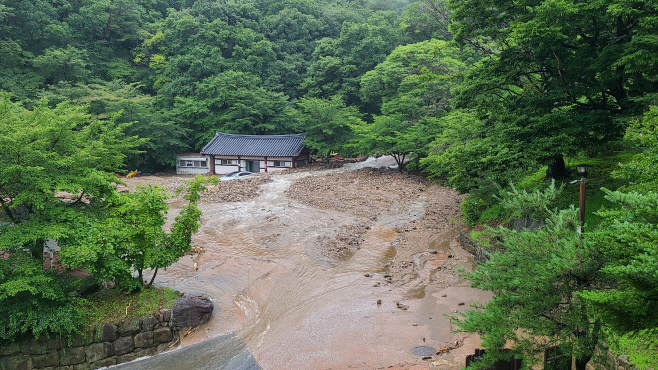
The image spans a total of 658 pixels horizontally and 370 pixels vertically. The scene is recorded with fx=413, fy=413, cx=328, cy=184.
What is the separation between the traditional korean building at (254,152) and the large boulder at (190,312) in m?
23.6

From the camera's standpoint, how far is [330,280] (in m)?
14.5

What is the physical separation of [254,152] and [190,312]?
25.2 meters

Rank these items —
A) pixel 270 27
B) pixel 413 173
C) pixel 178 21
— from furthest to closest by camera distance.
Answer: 1. pixel 270 27
2. pixel 178 21
3. pixel 413 173

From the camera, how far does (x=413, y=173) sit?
31.6 meters

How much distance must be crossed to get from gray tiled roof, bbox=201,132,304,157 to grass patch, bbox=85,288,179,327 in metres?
23.5

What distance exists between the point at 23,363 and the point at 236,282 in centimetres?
615

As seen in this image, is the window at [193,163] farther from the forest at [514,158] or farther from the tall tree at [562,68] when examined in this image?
the tall tree at [562,68]

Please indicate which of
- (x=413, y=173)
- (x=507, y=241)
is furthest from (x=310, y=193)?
(x=507, y=241)

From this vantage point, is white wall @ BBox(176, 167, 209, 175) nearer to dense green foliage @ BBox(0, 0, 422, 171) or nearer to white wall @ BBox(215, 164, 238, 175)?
dense green foliage @ BBox(0, 0, 422, 171)

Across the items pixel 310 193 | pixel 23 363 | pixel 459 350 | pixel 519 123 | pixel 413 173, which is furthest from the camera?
pixel 413 173

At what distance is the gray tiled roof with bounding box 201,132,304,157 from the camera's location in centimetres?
3562

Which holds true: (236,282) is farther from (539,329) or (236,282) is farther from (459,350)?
(539,329)

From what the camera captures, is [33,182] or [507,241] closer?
[507,241]

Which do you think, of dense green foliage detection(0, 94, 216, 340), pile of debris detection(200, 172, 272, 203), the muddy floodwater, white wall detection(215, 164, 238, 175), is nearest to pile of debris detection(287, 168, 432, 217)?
the muddy floodwater
